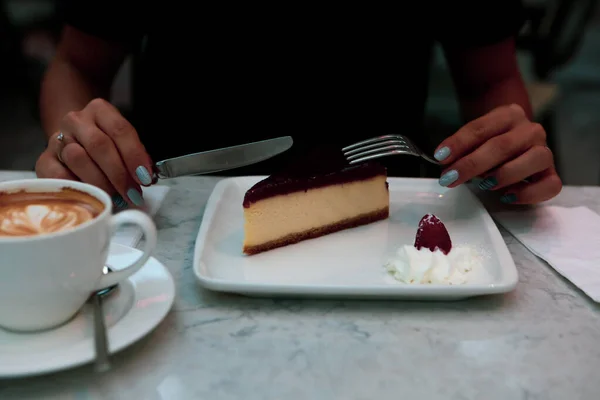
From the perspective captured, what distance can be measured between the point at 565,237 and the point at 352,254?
1.23ft

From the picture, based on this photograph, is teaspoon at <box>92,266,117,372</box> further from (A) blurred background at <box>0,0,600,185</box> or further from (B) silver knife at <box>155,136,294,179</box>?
(A) blurred background at <box>0,0,600,185</box>

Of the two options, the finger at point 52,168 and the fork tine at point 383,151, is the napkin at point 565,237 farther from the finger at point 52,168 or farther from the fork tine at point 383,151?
the finger at point 52,168

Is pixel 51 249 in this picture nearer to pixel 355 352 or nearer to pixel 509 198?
pixel 355 352

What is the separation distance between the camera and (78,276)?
0.65 metres

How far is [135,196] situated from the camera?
103 cm

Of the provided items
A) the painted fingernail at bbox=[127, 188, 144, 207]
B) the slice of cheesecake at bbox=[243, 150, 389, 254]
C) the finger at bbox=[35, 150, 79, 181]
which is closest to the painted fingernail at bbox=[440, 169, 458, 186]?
the slice of cheesecake at bbox=[243, 150, 389, 254]

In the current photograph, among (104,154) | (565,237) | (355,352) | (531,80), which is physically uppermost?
(104,154)

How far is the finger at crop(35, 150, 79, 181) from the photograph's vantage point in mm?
1036

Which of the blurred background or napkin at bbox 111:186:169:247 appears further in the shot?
the blurred background

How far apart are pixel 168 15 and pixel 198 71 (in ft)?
0.49

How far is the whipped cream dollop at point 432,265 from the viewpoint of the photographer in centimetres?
83

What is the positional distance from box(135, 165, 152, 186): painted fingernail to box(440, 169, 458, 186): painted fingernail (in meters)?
0.51

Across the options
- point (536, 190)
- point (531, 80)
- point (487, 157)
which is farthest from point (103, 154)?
point (531, 80)

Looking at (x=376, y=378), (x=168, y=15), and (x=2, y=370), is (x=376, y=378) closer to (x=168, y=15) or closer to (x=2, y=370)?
(x=2, y=370)
